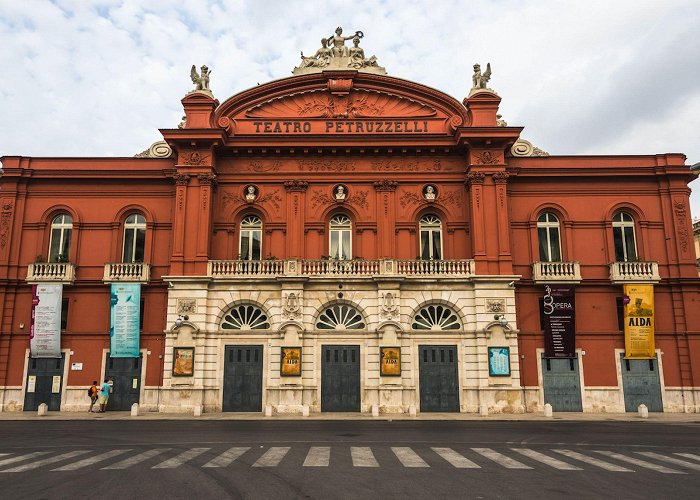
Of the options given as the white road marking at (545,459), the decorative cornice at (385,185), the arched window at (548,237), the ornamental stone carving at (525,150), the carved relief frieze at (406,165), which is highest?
the ornamental stone carving at (525,150)

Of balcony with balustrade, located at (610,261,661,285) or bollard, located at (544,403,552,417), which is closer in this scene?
bollard, located at (544,403,552,417)

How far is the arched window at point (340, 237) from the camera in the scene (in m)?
31.2

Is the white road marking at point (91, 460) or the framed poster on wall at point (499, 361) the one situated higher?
the framed poster on wall at point (499, 361)

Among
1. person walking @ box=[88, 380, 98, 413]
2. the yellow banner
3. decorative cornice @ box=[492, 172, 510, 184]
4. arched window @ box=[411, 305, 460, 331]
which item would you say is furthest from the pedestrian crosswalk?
decorative cornice @ box=[492, 172, 510, 184]

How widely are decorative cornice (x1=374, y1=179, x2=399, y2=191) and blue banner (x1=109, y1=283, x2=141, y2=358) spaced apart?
14.2m

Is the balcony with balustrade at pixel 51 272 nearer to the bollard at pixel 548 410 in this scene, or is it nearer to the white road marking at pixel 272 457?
the white road marking at pixel 272 457

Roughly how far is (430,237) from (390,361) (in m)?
7.66

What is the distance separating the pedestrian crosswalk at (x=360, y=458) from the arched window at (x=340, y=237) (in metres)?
16.0

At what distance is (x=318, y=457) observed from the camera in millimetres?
14234

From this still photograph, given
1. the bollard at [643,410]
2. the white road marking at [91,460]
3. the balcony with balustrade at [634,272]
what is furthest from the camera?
the balcony with balustrade at [634,272]

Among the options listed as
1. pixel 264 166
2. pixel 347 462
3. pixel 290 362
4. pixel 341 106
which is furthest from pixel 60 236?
pixel 347 462

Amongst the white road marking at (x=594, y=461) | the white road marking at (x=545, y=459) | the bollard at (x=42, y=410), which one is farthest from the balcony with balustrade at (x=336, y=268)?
the white road marking at (x=594, y=461)

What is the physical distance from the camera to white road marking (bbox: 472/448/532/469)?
13.2 meters

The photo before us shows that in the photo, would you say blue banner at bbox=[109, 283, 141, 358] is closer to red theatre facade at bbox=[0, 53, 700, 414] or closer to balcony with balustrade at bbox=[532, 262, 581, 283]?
red theatre facade at bbox=[0, 53, 700, 414]
